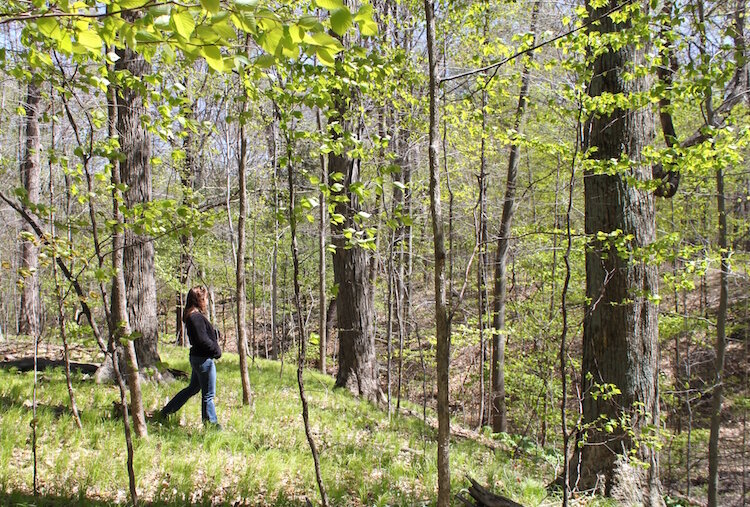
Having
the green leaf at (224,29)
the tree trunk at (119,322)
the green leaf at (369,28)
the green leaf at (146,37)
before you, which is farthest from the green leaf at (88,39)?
the tree trunk at (119,322)

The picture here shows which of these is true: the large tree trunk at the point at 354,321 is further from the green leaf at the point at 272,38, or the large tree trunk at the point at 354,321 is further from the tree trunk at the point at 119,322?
the green leaf at the point at 272,38

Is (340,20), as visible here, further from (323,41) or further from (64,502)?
(64,502)

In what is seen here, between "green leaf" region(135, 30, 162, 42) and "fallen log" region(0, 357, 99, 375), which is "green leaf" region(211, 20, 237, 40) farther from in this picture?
"fallen log" region(0, 357, 99, 375)

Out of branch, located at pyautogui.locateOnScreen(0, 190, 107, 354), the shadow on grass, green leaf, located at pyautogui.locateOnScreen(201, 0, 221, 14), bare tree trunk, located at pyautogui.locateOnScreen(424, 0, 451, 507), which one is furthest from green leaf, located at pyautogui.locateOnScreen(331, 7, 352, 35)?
the shadow on grass

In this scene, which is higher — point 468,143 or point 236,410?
point 468,143

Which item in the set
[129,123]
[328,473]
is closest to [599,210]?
[328,473]

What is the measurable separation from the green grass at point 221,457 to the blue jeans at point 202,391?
15cm

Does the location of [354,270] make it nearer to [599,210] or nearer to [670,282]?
[599,210]

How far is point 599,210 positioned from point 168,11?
16.2 ft

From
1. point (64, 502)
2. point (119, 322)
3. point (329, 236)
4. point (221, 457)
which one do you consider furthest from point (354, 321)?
point (64, 502)

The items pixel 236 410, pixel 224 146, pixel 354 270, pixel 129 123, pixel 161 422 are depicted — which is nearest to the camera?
pixel 161 422

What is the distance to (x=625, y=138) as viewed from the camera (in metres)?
5.09

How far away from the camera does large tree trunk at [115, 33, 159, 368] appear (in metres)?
6.48

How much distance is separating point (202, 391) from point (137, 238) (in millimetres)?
2707
